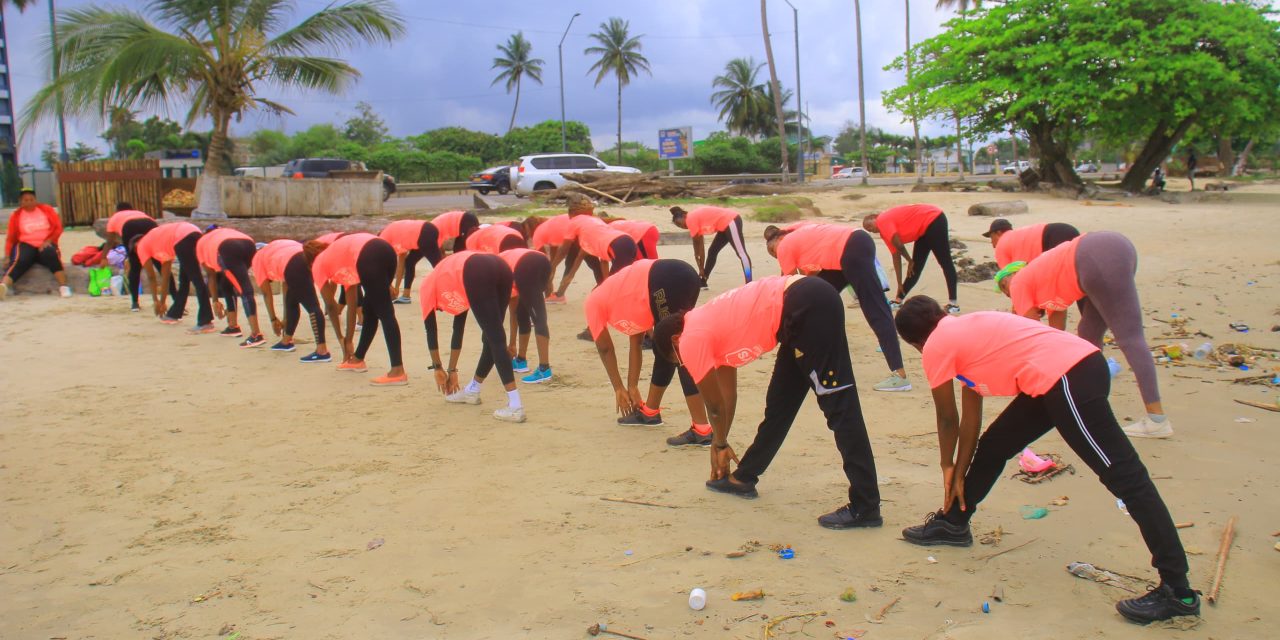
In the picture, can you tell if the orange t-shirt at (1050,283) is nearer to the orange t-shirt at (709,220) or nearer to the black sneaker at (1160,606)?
the black sneaker at (1160,606)

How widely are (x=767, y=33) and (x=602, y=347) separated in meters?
32.1

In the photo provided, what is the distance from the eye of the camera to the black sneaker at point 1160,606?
3.56m

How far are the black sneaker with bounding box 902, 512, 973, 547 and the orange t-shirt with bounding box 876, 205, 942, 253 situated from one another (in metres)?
5.83

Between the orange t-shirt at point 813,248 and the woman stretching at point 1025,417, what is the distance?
3335 mm

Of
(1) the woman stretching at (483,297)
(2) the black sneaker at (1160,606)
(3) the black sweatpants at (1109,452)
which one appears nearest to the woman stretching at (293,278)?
(1) the woman stretching at (483,297)

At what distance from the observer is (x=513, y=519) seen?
16.1 ft

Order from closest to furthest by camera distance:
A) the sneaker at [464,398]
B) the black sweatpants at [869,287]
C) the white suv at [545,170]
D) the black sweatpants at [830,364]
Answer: the black sweatpants at [830,364] < the black sweatpants at [869,287] < the sneaker at [464,398] < the white suv at [545,170]

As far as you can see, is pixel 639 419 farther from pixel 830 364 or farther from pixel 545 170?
pixel 545 170

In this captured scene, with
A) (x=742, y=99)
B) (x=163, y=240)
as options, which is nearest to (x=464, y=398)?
(x=163, y=240)

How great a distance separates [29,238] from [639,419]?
10288 mm

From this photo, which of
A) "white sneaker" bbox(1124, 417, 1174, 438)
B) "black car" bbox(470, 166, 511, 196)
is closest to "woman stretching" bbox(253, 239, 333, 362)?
"white sneaker" bbox(1124, 417, 1174, 438)

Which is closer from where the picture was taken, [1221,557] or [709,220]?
[1221,557]

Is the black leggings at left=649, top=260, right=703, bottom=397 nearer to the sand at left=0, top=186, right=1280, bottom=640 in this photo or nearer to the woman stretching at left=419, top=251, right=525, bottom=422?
the sand at left=0, top=186, right=1280, bottom=640

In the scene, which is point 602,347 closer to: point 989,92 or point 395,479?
point 395,479
